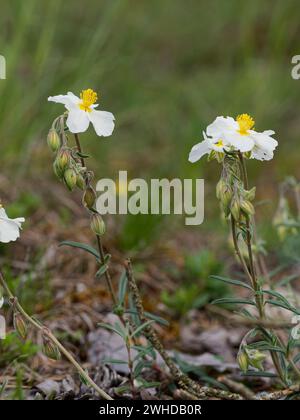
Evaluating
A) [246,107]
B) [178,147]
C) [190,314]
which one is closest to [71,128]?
[190,314]

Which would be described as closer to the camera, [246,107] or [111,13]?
[111,13]

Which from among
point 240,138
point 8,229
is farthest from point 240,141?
point 8,229

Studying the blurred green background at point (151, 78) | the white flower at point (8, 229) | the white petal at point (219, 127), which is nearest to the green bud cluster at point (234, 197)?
the white petal at point (219, 127)

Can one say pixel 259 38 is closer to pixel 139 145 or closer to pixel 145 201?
pixel 139 145

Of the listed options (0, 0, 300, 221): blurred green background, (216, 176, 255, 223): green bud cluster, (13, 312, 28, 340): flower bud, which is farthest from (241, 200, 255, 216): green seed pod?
(0, 0, 300, 221): blurred green background

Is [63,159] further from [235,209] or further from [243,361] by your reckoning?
[243,361]

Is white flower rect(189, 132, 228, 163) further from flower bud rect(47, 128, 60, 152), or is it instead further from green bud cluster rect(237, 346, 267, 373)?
green bud cluster rect(237, 346, 267, 373)
